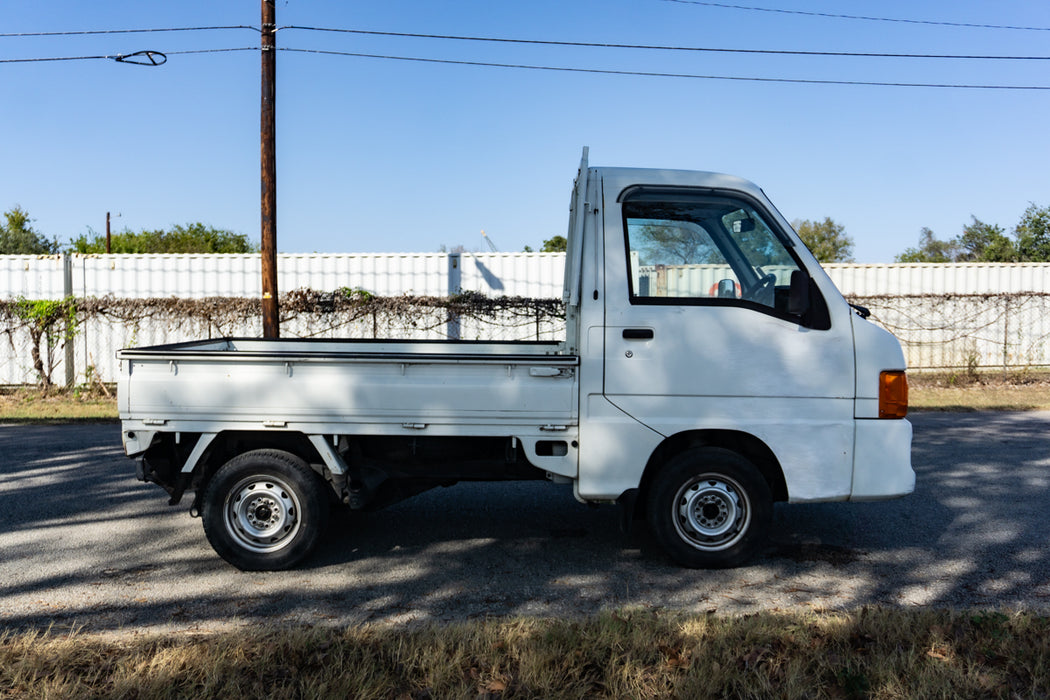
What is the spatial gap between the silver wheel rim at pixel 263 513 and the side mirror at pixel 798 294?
10.7ft

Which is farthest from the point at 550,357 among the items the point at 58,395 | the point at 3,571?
the point at 58,395

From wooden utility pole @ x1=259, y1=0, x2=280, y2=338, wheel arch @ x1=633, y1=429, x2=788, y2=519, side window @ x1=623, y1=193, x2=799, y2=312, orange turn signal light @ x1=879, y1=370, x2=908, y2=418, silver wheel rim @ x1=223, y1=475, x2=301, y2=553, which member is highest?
wooden utility pole @ x1=259, y1=0, x2=280, y2=338

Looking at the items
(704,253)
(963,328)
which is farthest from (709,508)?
(963,328)

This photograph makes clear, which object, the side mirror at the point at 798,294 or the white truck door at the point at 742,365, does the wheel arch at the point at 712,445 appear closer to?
the white truck door at the point at 742,365

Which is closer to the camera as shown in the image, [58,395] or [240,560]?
[240,560]

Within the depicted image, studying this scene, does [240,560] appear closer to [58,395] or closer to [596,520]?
[596,520]

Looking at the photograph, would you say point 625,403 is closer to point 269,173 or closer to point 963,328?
point 269,173

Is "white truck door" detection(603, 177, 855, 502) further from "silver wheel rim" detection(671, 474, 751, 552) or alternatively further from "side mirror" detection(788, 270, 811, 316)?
"silver wheel rim" detection(671, 474, 751, 552)

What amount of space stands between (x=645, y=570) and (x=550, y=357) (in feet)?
5.03

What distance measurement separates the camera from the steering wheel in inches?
204

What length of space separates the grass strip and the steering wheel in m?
1.99

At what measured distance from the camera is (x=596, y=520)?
21.5ft

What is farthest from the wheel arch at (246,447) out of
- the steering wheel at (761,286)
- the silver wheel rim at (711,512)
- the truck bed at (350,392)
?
the steering wheel at (761,286)

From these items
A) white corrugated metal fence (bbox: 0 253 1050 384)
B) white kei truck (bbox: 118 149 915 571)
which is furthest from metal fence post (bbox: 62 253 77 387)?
white kei truck (bbox: 118 149 915 571)
